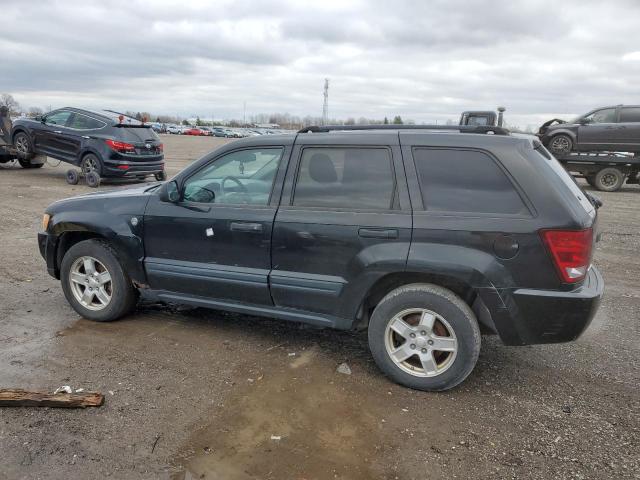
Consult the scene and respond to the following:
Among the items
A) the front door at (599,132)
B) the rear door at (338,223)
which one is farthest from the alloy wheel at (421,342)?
the front door at (599,132)

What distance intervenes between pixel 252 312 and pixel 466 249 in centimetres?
Result: 173

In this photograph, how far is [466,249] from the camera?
10.6ft

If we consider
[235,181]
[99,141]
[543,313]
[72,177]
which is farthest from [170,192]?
[72,177]

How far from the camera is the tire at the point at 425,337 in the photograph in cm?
334

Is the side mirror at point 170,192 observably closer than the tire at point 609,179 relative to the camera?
Yes

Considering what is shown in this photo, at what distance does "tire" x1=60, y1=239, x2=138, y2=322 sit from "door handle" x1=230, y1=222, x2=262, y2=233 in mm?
1228

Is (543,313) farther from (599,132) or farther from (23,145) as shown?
(23,145)

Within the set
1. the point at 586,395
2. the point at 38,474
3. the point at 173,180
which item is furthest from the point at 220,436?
the point at 586,395

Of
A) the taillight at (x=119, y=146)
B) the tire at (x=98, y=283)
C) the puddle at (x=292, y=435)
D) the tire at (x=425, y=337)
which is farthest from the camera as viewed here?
the taillight at (x=119, y=146)

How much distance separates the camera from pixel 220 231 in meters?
3.95

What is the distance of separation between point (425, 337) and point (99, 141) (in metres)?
11.2

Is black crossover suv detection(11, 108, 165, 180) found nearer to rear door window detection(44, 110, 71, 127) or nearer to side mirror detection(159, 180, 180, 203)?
rear door window detection(44, 110, 71, 127)

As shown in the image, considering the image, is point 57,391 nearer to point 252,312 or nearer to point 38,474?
point 38,474

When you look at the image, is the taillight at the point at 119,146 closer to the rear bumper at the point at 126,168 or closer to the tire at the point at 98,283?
the rear bumper at the point at 126,168
